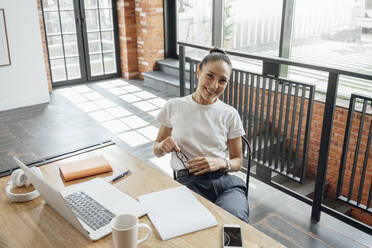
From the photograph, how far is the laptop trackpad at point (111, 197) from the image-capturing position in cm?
136

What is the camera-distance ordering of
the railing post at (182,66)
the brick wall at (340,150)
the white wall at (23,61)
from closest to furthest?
the railing post at (182,66), the brick wall at (340,150), the white wall at (23,61)

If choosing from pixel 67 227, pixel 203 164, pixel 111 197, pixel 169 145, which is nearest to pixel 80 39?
pixel 169 145

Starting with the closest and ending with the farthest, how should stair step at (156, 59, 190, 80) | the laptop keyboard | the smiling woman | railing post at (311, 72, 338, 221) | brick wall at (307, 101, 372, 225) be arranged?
the laptop keyboard, the smiling woman, railing post at (311, 72, 338, 221), brick wall at (307, 101, 372, 225), stair step at (156, 59, 190, 80)

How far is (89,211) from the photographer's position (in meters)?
1.36

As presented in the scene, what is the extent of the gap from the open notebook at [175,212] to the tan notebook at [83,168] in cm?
30

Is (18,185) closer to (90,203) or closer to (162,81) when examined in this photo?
(90,203)

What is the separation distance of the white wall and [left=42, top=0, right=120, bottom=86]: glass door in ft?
2.53

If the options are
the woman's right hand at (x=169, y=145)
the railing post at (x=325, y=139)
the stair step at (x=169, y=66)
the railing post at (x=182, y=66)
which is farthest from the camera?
the stair step at (x=169, y=66)

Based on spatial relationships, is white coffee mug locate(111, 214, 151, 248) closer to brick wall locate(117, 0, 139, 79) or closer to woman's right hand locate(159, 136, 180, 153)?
woman's right hand locate(159, 136, 180, 153)

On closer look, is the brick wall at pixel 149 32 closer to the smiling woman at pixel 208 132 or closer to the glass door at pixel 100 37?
the glass door at pixel 100 37

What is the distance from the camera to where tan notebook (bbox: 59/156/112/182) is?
1586 millimetres

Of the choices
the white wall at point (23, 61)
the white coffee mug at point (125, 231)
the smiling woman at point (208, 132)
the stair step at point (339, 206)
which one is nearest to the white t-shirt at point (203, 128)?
the smiling woman at point (208, 132)

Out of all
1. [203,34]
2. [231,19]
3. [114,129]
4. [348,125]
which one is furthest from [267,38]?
[348,125]

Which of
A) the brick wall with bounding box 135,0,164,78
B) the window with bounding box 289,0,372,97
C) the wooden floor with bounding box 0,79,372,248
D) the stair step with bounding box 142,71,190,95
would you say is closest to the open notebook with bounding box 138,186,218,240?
Answer: the wooden floor with bounding box 0,79,372,248
